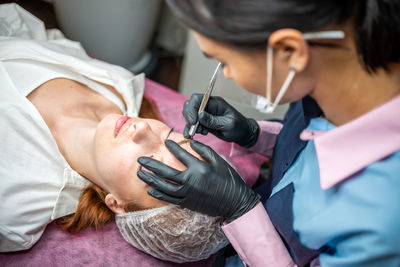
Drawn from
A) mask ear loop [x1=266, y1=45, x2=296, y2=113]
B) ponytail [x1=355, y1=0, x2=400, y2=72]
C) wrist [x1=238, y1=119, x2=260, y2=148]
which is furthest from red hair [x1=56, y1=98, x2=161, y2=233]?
ponytail [x1=355, y1=0, x2=400, y2=72]

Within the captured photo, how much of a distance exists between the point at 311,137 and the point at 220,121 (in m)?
0.43

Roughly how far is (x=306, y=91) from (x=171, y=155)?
55 cm

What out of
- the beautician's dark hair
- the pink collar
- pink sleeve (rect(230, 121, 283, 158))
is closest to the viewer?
the beautician's dark hair

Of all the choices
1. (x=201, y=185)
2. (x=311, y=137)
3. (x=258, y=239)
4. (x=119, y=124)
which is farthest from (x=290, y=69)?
(x=119, y=124)

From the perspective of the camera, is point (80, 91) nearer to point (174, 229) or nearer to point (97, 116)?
point (97, 116)

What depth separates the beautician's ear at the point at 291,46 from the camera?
73 centimetres

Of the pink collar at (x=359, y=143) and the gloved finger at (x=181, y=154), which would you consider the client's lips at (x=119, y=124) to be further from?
the pink collar at (x=359, y=143)

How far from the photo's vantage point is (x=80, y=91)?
165 cm

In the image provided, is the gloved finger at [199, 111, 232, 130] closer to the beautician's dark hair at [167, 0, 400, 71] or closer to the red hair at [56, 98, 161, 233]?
the red hair at [56, 98, 161, 233]

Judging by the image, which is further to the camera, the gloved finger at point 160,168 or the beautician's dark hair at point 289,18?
the gloved finger at point 160,168

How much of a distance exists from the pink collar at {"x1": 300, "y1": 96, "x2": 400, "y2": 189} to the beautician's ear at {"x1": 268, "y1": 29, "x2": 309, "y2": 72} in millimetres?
236

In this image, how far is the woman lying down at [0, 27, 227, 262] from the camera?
1273 mm

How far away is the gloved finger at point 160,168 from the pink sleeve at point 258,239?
0.80 feet

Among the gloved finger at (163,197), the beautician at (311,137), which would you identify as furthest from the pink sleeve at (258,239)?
the gloved finger at (163,197)
